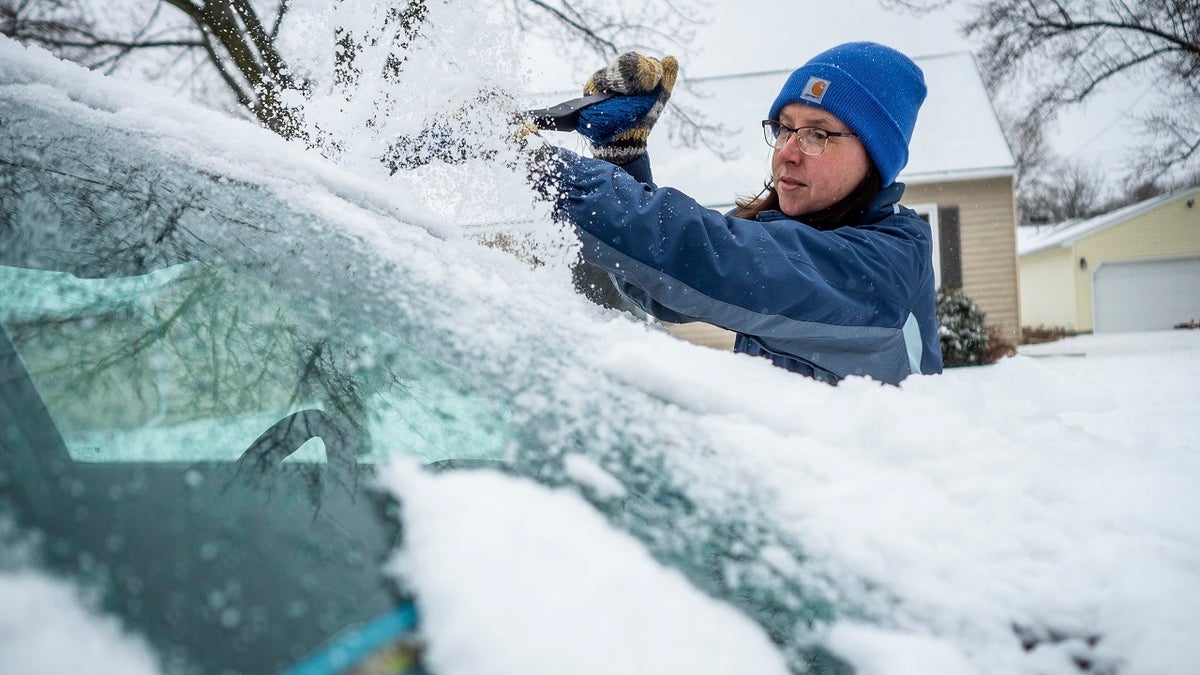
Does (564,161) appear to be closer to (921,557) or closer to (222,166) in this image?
(222,166)

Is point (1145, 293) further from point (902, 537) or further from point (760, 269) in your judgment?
point (902, 537)

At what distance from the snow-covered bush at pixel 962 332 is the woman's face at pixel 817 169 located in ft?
28.8

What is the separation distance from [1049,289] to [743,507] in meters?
29.4

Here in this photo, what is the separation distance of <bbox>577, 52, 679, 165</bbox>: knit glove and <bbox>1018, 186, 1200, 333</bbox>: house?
24.9 metres

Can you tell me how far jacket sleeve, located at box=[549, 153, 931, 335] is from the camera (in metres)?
1.31

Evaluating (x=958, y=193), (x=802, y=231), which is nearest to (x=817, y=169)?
(x=802, y=231)

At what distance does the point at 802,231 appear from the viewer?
144 cm

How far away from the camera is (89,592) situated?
2.04ft

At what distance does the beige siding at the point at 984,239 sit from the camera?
1198cm

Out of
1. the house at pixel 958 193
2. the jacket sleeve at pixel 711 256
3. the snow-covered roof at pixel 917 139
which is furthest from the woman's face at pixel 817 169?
the house at pixel 958 193

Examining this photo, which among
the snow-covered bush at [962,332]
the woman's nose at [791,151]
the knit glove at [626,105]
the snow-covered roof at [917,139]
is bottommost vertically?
the snow-covered bush at [962,332]

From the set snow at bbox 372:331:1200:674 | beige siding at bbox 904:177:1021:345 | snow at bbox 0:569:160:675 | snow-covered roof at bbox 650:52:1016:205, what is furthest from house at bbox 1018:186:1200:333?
snow at bbox 0:569:160:675

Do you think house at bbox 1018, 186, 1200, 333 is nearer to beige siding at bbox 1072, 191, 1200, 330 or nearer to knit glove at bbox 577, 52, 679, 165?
beige siding at bbox 1072, 191, 1200, 330

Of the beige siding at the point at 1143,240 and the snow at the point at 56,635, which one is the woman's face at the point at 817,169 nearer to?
the snow at the point at 56,635
